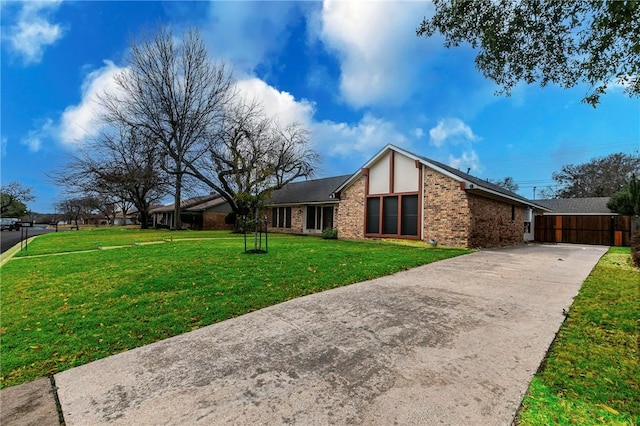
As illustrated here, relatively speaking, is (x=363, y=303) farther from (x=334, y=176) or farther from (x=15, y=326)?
(x=334, y=176)

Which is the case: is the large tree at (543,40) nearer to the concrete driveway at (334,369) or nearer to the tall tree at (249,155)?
the concrete driveway at (334,369)

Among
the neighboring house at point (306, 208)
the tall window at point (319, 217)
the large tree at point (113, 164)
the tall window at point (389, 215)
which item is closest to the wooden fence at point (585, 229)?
the tall window at point (389, 215)

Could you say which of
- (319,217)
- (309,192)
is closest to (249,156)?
(309,192)

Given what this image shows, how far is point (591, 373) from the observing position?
2576mm

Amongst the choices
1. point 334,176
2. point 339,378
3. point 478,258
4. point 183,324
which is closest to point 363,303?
point 339,378

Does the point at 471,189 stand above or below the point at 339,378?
above

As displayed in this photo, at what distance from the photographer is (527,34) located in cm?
505

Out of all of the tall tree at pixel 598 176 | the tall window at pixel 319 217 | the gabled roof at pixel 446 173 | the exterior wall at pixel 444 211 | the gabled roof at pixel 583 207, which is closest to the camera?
the gabled roof at pixel 446 173

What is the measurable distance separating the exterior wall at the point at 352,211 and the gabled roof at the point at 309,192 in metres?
3.19

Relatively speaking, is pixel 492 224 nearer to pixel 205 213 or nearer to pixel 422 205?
pixel 422 205

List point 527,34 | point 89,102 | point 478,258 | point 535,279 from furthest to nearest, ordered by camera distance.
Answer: point 89,102 < point 478,258 < point 535,279 < point 527,34

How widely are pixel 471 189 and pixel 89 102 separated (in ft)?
84.1

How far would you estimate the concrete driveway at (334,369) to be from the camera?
82.7 inches

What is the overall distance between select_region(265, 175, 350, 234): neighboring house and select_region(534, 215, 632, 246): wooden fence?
1442 cm
